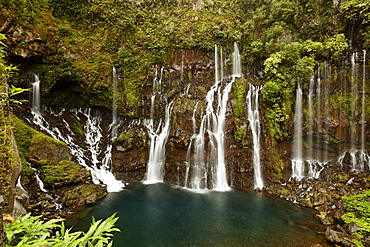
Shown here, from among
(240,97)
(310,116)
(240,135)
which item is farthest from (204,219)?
(310,116)

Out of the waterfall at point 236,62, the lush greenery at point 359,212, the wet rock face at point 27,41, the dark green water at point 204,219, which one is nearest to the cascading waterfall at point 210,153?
the dark green water at point 204,219

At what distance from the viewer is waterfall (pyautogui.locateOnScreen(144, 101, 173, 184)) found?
1501cm

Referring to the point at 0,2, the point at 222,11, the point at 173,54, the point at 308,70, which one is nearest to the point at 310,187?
the point at 308,70

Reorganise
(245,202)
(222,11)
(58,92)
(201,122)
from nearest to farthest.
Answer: (245,202), (201,122), (58,92), (222,11)

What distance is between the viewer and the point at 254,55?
725 inches

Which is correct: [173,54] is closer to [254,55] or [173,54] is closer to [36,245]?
[254,55]

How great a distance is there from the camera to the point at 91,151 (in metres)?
14.7

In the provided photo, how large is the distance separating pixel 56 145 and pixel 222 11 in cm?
2163

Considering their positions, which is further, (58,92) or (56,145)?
(58,92)

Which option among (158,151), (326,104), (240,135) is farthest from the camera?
(158,151)

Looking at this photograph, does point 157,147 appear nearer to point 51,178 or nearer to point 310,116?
point 51,178

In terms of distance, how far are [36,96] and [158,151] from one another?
1096cm

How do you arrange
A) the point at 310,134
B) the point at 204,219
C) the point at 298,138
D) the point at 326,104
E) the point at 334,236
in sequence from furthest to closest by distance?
the point at 298,138 < the point at 310,134 < the point at 326,104 < the point at 204,219 < the point at 334,236

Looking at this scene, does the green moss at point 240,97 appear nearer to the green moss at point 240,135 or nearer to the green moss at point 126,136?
the green moss at point 240,135
